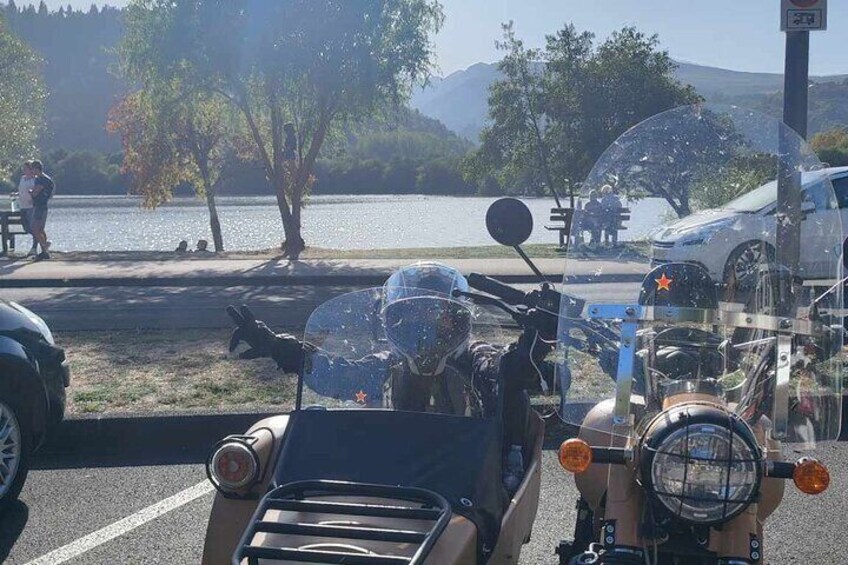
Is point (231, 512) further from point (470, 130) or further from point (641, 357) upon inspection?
point (470, 130)

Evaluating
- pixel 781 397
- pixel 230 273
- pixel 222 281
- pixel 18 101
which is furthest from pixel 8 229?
pixel 781 397

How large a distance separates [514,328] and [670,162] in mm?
867

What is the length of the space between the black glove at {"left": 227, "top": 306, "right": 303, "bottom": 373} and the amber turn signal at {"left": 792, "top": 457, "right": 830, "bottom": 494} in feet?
5.49

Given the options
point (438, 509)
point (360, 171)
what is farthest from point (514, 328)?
point (360, 171)

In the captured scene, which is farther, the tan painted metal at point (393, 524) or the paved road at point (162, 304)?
the paved road at point (162, 304)

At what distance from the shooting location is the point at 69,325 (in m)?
11.2

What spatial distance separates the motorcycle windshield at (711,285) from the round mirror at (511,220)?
0.57 feet

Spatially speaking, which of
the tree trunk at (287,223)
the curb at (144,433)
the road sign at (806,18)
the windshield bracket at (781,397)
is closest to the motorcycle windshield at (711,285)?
the windshield bracket at (781,397)

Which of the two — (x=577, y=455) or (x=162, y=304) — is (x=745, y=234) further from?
(x=162, y=304)

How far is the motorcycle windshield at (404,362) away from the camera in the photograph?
3680 mm

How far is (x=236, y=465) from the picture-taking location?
3.47 metres

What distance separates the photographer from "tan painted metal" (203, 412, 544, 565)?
2.90 meters

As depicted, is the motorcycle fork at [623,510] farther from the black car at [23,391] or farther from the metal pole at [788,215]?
the black car at [23,391]

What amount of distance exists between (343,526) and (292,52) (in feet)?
62.4
